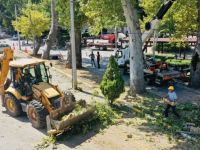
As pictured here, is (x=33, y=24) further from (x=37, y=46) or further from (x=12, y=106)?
(x=12, y=106)

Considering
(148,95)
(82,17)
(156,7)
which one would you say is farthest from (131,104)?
(156,7)

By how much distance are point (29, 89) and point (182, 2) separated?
42.0 ft

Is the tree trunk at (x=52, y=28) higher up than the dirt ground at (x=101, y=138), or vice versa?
the tree trunk at (x=52, y=28)

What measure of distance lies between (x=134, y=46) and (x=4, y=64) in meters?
7.32

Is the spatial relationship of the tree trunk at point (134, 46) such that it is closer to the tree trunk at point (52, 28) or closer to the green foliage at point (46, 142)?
the green foliage at point (46, 142)

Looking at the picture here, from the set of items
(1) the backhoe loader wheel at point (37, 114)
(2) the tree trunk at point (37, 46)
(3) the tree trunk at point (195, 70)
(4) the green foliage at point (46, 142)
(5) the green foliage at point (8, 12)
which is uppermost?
(5) the green foliage at point (8, 12)

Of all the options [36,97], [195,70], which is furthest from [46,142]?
[195,70]

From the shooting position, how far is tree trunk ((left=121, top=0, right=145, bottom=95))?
20.2 metres

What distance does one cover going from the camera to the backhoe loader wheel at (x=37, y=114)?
1516cm

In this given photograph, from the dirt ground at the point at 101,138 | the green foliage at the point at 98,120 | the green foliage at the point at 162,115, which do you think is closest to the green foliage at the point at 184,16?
the green foliage at the point at 162,115

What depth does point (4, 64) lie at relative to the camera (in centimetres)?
1820

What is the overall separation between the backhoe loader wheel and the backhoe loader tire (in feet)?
4.40

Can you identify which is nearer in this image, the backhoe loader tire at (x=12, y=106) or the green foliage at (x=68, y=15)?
the backhoe loader tire at (x=12, y=106)

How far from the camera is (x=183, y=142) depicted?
45.8 ft
